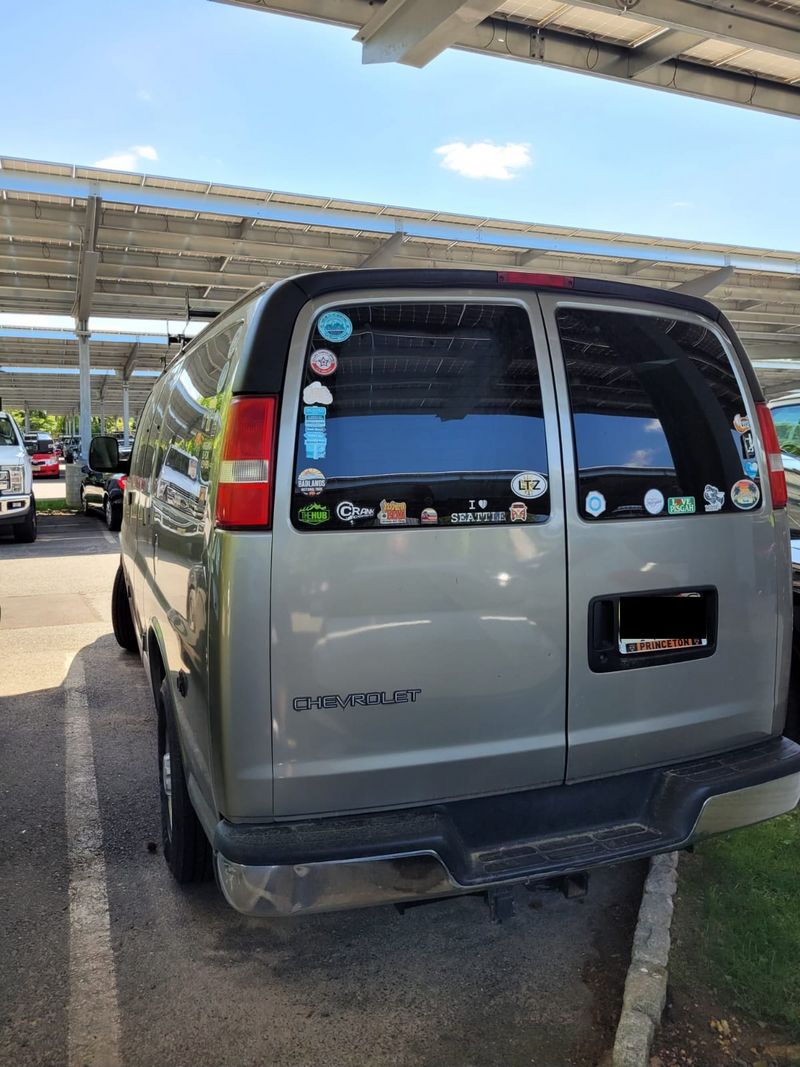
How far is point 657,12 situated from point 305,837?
7389 mm

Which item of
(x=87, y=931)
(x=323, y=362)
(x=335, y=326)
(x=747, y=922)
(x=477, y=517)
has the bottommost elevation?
(x=87, y=931)

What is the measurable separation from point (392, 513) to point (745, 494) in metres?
Result: 1.36

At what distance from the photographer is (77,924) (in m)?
3.12

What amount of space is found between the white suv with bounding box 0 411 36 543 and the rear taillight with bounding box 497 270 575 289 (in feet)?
41.5

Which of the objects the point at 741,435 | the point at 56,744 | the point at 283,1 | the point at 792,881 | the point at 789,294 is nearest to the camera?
the point at 741,435

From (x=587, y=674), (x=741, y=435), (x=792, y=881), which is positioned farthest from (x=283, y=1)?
(x=792, y=881)

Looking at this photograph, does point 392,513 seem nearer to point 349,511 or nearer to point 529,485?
point 349,511

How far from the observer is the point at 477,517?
8.05 feet

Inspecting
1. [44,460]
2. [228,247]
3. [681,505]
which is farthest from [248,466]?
[44,460]

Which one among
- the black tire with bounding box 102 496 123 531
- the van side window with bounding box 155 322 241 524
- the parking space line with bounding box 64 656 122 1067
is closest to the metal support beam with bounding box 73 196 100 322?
the black tire with bounding box 102 496 123 531

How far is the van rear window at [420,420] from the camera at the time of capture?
2.36m

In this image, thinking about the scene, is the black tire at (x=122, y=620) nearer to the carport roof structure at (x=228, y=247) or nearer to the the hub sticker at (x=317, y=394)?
the the hub sticker at (x=317, y=394)

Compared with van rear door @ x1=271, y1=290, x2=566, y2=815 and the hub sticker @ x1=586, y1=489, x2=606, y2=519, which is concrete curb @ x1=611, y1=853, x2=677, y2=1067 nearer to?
van rear door @ x1=271, y1=290, x2=566, y2=815

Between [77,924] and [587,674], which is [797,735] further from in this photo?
[77,924]
